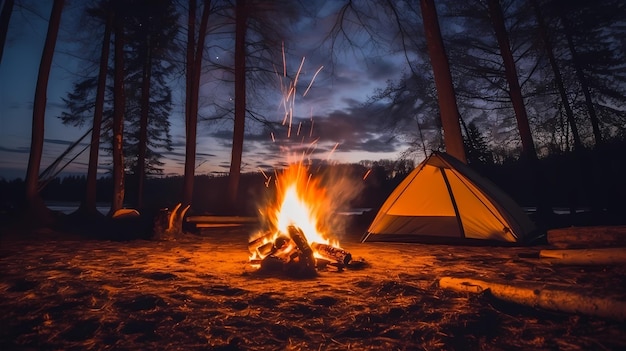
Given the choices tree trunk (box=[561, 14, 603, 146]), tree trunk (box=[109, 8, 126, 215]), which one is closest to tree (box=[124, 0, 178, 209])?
tree trunk (box=[109, 8, 126, 215])

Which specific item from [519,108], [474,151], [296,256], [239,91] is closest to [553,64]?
[519,108]

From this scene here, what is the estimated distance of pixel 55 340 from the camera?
8.84 feet

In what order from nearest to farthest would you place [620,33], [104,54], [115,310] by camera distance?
[115,310] < [104,54] < [620,33]

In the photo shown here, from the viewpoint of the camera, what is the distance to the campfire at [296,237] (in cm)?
516

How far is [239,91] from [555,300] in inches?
511

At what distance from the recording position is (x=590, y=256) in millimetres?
4738

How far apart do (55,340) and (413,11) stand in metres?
11.2

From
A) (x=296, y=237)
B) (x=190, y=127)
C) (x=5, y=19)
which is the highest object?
(x=5, y=19)

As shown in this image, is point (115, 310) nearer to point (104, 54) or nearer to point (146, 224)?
point (146, 224)

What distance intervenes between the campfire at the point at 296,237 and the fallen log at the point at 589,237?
3693 millimetres

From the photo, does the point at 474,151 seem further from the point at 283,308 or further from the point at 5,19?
the point at 5,19

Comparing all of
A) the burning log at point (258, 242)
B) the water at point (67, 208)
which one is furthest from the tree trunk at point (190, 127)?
the burning log at point (258, 242)

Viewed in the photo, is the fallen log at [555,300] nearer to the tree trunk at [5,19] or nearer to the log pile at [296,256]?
the log pile at [296,256]

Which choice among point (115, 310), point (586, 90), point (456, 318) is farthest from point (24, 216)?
point (586, 90)
